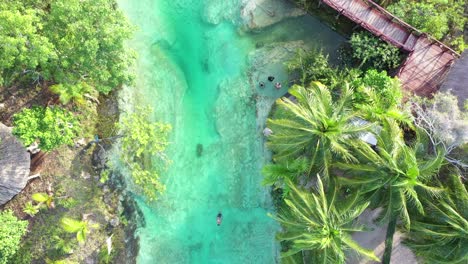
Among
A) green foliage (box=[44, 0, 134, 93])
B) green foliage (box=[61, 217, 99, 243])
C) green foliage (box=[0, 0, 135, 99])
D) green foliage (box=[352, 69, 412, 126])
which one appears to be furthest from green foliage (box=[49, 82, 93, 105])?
green foliage (box=[352, 69, 412, 126])

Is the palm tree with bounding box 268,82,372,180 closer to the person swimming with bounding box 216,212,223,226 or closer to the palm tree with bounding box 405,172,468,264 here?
the palm tree with bounding box 405,172,468,264

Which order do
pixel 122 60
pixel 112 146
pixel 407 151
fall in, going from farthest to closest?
pixel 112 146 < pixel 122 60 < pixel 407 151

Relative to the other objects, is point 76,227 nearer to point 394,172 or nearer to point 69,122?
point 69,122

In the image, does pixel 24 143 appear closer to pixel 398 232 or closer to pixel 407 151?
pixel 407 151

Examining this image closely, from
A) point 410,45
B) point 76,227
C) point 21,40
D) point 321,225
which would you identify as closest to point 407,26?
point 410,45

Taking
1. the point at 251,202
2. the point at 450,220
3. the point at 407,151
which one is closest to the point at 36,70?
the point at 251,202

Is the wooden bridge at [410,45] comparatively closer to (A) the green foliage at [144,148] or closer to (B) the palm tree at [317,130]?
(B) the palm tree at [317,130]

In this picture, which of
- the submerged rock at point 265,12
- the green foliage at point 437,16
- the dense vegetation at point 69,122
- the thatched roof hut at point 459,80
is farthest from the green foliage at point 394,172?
the dense vegetation at point 69,122
